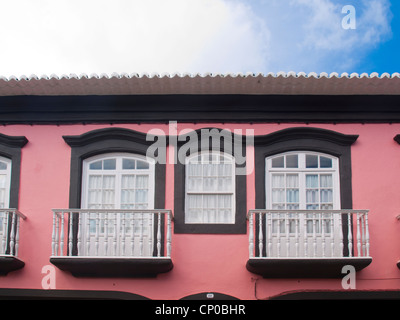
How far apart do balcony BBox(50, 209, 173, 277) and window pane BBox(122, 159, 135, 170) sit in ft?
2.95

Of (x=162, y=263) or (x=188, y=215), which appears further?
(x=188, y=215)

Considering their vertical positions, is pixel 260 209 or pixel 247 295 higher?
pixel 260 209

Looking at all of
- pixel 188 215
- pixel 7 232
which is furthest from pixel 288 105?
pixel 7 232

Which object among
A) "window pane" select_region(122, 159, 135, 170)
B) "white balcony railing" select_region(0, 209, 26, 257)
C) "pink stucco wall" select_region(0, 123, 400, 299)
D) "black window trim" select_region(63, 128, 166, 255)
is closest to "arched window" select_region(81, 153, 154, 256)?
"window pane" select_region(122, 159, 135, 170)

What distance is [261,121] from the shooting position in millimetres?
13359

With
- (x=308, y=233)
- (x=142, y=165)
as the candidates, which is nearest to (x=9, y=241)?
(x=142, y=165)

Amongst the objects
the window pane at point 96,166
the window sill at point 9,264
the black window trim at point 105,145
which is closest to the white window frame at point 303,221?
the black window trim at point 105,145

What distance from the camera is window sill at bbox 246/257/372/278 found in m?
12.0

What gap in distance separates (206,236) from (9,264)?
3388 millimetres

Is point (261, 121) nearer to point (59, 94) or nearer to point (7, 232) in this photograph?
point (59, 94)

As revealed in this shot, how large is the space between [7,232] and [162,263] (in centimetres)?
280

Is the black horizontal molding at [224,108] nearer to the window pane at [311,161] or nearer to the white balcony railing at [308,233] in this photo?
the window pane at [311,161]

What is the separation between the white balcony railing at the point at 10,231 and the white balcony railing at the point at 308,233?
401 centimetres

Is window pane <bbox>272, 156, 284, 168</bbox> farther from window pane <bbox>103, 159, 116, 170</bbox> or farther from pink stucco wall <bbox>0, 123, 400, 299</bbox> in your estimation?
window pane <bbox>103, 159, 116, 170</bbox>
